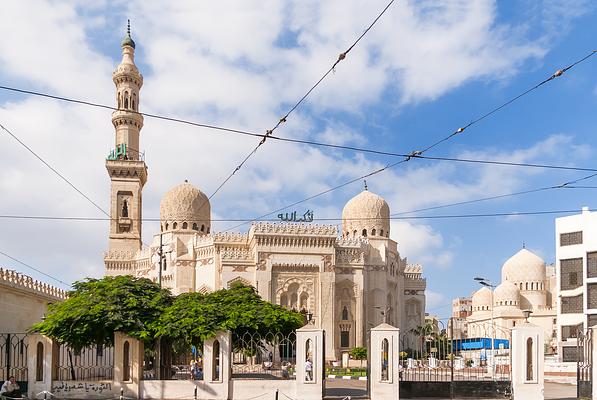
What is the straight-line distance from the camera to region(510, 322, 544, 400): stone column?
21.3m

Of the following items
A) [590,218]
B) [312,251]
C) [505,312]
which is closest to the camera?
[590,218]

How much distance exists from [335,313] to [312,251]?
16.9 feet

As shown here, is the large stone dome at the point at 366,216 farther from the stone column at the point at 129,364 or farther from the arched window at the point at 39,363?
the arched window at the point at 39,363

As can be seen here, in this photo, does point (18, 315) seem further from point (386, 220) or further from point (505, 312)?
point (505, 312)

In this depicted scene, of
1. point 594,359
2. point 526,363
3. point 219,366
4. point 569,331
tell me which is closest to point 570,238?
point 569,331

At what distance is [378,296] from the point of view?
5797cm

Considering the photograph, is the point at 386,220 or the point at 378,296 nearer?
the point at 378,296

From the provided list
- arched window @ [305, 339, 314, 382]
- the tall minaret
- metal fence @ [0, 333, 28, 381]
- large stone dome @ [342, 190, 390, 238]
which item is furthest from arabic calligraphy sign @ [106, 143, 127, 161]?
arched window @ [305, 339, 314, 382]

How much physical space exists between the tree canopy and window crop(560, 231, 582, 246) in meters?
27.1

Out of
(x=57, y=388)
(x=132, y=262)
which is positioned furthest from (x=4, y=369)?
(x=132, y=262)

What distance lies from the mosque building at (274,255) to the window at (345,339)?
0.25ft

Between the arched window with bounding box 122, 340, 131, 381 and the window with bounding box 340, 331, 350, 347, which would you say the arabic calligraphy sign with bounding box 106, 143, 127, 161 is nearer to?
the window with bounding box 340, 331, 350, 347

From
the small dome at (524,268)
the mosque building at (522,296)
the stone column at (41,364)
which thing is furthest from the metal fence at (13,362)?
the small dome at (524,268)

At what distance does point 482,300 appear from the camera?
86.9 m
